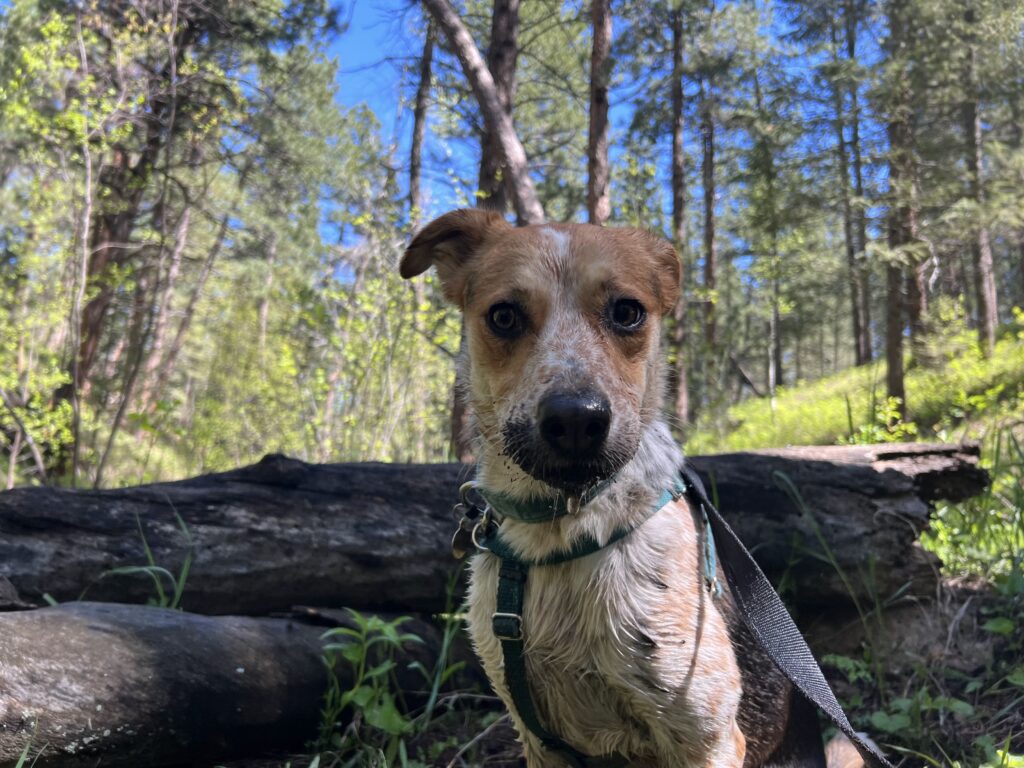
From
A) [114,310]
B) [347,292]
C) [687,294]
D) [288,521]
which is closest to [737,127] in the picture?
[687,294]

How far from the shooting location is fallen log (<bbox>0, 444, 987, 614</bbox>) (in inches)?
127

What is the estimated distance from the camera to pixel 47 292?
468 inches

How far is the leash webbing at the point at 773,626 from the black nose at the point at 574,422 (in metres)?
0.85

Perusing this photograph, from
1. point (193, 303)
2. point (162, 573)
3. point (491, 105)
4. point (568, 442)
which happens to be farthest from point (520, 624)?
point (193, 303)

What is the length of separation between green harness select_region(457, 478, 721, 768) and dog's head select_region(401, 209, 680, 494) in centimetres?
21

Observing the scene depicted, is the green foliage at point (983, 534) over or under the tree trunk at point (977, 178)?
under

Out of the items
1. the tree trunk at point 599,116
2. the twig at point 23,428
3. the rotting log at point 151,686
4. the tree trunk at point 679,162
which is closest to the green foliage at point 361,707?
the rotting log at point 151,686

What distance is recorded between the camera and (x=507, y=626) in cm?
206

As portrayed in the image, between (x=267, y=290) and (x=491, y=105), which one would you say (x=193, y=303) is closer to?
(x=267, y=290)

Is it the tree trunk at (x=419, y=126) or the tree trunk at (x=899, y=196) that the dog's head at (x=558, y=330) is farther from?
the tree trunk at (x=899, y=196)

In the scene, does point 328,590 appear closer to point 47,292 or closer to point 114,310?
point 47,292

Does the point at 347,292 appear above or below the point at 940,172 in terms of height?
below

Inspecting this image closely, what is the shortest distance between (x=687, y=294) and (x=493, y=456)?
51.9 feet

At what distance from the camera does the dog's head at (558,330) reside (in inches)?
75.0
